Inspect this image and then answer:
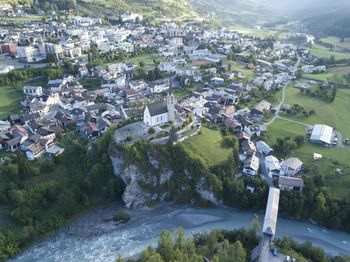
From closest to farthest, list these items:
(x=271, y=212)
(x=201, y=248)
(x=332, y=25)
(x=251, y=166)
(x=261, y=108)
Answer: (x=201, y=248)
(x=271, y=212)
(x=251, y=166)
(x=261, y=108)
(x=332, y=25)

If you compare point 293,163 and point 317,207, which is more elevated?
point 293,163

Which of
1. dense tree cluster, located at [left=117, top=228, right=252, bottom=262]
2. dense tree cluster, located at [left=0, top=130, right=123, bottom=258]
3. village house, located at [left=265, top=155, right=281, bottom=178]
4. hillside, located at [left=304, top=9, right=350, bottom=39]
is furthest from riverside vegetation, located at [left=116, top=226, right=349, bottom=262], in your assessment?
hillside, located at [left=304, top=9, right=350, bottom=39]

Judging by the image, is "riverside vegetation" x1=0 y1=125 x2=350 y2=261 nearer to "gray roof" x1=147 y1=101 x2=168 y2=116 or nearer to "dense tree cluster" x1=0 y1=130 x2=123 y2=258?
"dense tree cluster" x1=0 y1=130 x2=123 y2=258

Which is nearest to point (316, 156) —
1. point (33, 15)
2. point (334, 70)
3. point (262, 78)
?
point (262, 78)

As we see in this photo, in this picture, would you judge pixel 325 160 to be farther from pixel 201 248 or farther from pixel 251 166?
pixel 201 248

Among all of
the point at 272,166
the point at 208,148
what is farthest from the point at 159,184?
the point at 272,166

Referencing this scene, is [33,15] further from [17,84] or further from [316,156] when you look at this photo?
[316,156]

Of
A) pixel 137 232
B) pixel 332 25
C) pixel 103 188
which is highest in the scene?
pixel 332 25

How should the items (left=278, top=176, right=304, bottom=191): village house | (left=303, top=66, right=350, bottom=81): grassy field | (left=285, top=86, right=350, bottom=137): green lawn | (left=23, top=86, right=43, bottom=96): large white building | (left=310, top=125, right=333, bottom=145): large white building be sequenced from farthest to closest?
1. (left=303, top=66, right=350, bottom=81): grassy field
2. (left=23, top=86, right=43, bottom=96): large white building
3. (left=285, top=86, right=350, bottom=137): green lawn
4. (left=310, top=125, right=333, bottom=145): large white building
5. (left=278, top=176, right=304, bottom=191): village house
